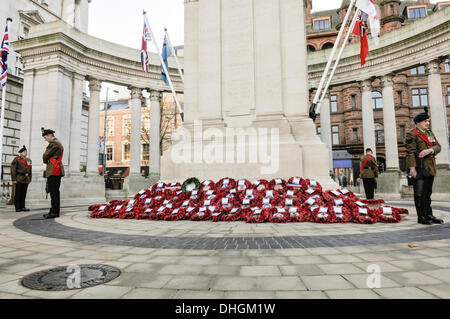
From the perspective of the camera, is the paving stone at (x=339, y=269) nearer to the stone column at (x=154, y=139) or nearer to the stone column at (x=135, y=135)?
the stone column at (x=135, y=135)

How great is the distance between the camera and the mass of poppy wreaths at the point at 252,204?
7.00 m

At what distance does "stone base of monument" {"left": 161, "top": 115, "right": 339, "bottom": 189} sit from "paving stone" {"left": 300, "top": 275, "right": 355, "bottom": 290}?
621 centimetres

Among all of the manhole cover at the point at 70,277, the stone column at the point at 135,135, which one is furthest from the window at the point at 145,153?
the manhole cover at the point at 70,277

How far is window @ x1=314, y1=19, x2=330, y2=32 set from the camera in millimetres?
48000

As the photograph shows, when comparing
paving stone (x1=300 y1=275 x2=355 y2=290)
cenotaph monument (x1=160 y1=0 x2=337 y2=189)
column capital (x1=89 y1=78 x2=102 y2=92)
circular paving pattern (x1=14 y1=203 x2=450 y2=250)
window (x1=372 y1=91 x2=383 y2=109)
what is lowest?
circular paving pattern (x1=14 y1=203 x2=450 y2=250)

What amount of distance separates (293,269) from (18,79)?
27.9 m

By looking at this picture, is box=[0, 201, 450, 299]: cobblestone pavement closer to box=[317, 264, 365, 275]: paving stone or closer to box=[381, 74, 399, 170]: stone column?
box=[317, 264, 365, 275]: paving stone

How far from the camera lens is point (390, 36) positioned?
21578 mm

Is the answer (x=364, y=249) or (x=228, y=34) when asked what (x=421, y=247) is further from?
(x=228, y=34)

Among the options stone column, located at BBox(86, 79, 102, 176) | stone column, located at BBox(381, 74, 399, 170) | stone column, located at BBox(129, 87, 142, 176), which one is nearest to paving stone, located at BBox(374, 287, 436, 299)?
stone column, located at BBox(86, 79, 102, 176)

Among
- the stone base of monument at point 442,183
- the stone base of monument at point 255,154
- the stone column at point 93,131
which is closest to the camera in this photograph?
the stone base of monument at point 255,154

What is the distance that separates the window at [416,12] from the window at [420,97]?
14162 mm

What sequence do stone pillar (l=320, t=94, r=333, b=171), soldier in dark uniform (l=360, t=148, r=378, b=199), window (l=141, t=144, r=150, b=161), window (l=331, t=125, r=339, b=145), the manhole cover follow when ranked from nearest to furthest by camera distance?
the manhole cover
soldier in dark uniform (l=360, t=148, r=378, b=199)
stone pillar (l=320, t=94, r=333, b=171)
window (l=331, t=125, r=339, b=145)
window (l=141, t=144, r=150, b=161)

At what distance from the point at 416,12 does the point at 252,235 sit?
55.7 metres
